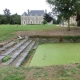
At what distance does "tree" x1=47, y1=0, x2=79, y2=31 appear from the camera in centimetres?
1927

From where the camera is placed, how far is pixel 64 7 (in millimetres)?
19734

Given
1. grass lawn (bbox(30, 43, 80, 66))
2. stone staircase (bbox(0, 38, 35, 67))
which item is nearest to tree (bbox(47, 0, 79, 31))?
grass lawn (bbox(30, 43, 80, 66))

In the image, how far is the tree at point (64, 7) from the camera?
19.3 meters

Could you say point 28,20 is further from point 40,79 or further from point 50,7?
point 40,79

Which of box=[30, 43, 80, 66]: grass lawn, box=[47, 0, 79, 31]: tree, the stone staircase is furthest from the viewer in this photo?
box=[47, 0, 79, 31]: tree

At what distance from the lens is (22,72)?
4859 mm

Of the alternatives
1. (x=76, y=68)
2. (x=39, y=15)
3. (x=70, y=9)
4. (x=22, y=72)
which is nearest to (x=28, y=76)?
(x=22, y=72)

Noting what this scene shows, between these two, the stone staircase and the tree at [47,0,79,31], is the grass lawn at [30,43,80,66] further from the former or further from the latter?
the tree at [47,0,79,31]

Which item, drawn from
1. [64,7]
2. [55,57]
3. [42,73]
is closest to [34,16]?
[64,7]

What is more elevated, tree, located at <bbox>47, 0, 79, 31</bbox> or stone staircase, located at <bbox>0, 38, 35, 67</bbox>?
tree, located at <bbox>47, 0, 79, 31</bbox>

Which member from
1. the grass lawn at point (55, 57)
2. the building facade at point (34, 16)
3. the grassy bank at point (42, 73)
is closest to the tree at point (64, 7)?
the grass lawn at point (55, 57)

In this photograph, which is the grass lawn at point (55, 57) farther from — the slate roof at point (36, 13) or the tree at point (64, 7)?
the slate roof at point (36, 13)

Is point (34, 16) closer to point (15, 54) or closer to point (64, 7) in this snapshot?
point (64, 7)

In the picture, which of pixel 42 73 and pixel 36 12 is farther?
pixel 36 12
